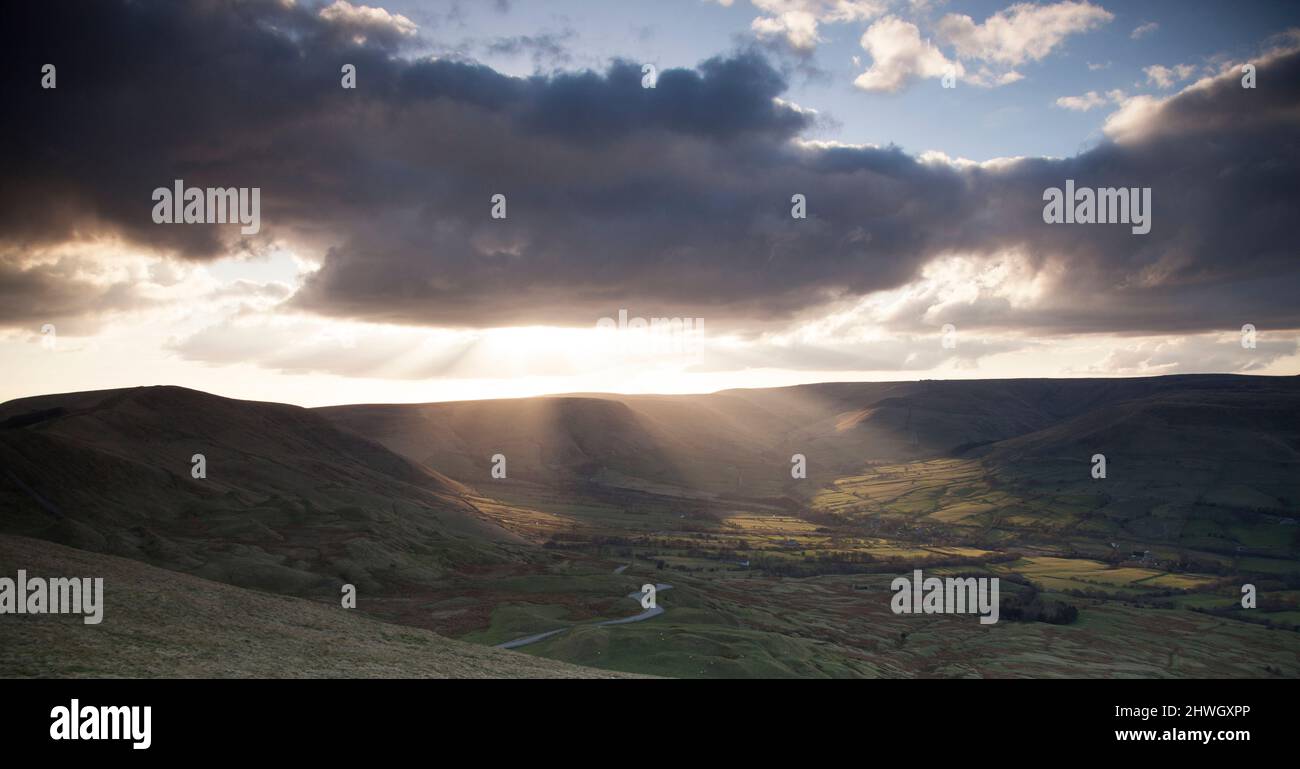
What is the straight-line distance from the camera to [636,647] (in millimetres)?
84375

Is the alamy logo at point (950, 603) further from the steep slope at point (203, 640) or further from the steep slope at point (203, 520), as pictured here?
the steep slope at point (203, 640)

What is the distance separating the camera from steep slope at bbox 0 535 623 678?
107ft

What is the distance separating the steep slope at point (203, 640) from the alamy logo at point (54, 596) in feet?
2.46
